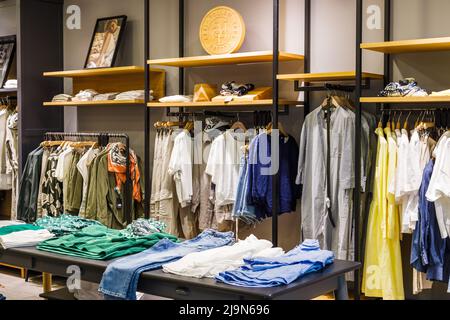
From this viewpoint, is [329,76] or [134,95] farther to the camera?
[134,95]

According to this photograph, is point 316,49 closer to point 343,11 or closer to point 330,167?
point 343,11

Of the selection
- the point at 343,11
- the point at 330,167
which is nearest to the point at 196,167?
the point at 330,167

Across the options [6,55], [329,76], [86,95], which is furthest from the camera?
[6,55]

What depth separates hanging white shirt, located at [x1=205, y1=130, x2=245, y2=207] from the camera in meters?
5.70

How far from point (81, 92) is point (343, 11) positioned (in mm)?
2712

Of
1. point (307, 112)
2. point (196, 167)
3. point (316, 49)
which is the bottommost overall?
point (196, 167)

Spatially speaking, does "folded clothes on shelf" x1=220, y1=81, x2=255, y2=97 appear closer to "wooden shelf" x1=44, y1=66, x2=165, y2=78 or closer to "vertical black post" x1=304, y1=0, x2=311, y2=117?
"vertical black post" x1=304, y1=0, x2=311, y2=117

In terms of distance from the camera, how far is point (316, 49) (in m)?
5.70

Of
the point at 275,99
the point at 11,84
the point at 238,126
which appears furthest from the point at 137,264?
the point at 11,84

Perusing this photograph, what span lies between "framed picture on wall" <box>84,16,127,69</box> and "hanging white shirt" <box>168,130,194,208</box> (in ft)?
4.14

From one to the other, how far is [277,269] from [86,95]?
3.97 metres

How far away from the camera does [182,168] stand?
19.4ft

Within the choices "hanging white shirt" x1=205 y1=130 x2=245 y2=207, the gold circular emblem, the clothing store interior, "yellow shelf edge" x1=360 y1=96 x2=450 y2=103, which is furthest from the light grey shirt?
the gold circular emblem

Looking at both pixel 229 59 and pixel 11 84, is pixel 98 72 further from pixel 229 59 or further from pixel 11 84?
pixel 229 59
